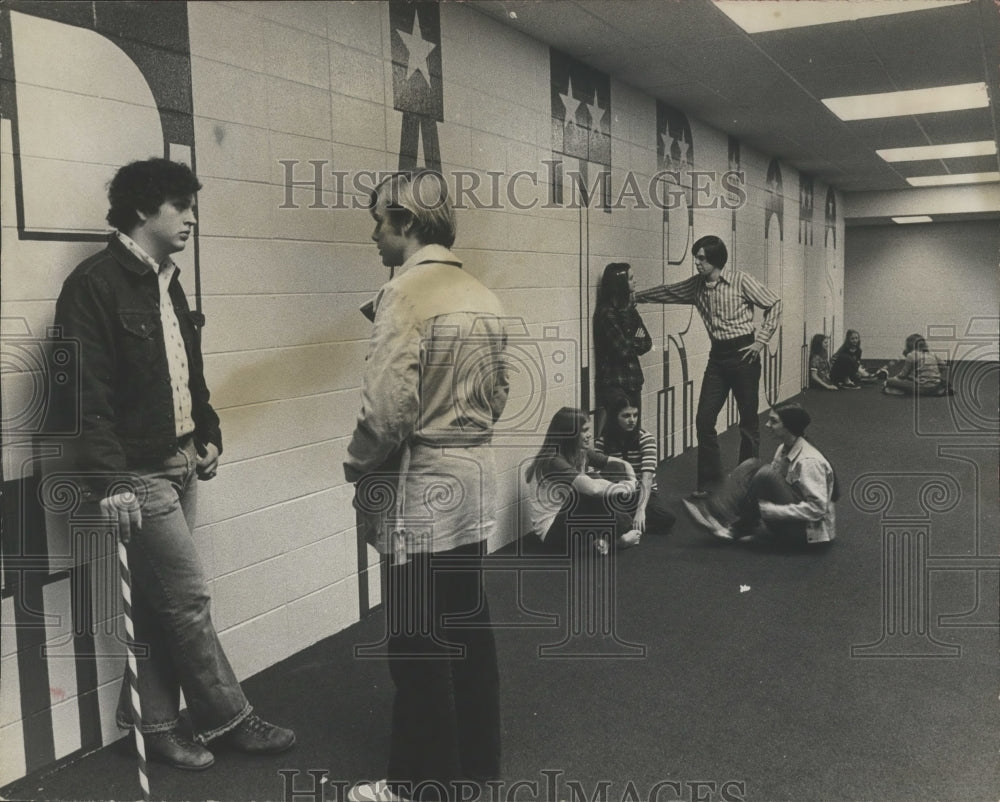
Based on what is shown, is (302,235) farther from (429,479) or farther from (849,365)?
(849,365)

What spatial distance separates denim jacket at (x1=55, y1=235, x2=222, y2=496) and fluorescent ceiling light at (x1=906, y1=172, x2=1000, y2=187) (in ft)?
6.31

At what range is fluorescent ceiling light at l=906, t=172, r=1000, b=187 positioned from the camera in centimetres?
196

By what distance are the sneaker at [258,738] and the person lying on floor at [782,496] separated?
4.01 feet

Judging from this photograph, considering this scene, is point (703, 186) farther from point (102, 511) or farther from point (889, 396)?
point (102, 511)

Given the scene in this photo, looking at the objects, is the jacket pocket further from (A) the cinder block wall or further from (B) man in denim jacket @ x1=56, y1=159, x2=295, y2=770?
(A) the cinder block wall

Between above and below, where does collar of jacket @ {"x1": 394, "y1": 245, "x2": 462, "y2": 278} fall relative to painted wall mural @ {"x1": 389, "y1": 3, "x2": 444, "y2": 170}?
below

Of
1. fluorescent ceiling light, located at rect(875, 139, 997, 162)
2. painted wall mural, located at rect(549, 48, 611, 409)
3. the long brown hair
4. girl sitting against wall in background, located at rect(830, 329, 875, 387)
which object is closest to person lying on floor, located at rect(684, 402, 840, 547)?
girl sitting against wall in background, located at rect(830, 329, 875, 387)

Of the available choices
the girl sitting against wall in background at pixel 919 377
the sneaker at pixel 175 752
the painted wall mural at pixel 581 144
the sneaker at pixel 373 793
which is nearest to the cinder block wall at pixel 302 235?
the painted wall mural at pixel 581 144

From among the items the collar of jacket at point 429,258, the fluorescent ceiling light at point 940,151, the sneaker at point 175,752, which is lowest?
the sneaker at point 175,752

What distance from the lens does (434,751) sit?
159cm

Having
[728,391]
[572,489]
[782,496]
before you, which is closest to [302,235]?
[572,489]

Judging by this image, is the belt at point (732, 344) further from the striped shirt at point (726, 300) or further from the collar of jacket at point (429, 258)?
the collar of jacket at point (429, 258)

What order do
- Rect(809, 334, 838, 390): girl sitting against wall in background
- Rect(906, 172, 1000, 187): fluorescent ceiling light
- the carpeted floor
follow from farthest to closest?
1. Rect(809, 334, 838, 390): girl sitting against wall in background
2. Rect(906, 172, 1000, 187): fluorescent ceiling light
3. the carpeted floor

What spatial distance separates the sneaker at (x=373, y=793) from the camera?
164 cm
